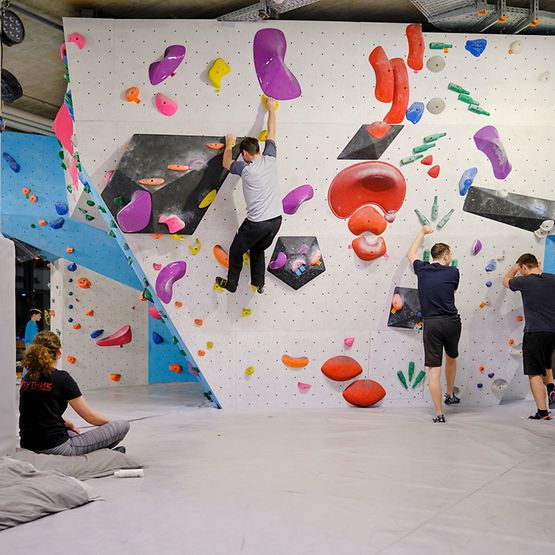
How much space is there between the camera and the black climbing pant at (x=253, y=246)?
19.7 ft

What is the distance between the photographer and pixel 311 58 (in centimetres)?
631

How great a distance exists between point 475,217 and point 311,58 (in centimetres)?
195

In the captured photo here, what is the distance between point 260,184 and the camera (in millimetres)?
5957

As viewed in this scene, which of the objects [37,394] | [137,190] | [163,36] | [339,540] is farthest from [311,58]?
[339,540]

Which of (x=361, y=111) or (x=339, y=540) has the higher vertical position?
(x=361, y=111)

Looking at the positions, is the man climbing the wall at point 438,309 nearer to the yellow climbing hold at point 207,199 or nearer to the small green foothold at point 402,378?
the small green foothold at point 402,378

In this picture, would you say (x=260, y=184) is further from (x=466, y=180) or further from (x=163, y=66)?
(x=466, y=180)

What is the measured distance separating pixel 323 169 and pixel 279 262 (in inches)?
34.3

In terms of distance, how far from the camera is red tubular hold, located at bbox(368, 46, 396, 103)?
635 centimetres

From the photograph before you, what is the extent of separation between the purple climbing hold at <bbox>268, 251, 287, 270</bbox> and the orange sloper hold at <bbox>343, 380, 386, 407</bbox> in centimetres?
119

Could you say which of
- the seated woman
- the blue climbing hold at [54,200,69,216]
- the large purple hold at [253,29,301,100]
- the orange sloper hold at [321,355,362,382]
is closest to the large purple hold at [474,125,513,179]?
the large purple hold at [253,29,301,100]

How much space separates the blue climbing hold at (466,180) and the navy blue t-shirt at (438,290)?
2.96 ft

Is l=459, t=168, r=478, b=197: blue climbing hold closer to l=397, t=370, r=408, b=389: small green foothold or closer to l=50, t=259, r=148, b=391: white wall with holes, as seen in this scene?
l=397, t=370, r=408, b=389: small green foothold

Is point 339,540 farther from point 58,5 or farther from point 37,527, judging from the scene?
point 58,5
